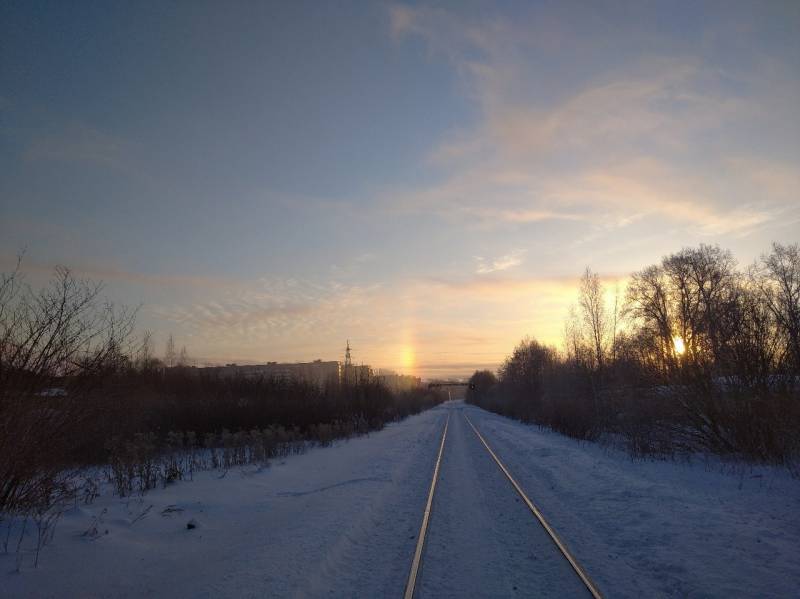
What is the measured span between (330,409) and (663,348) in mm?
20428

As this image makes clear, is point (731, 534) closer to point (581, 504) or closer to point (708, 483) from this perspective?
point (581, 504)

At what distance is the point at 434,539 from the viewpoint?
7602 millimetres

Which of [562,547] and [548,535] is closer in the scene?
[562,547]

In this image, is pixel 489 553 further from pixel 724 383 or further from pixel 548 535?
pixel 724 383

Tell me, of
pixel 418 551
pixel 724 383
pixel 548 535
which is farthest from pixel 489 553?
pixel 724 383

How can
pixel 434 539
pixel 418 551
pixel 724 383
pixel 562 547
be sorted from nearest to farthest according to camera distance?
pixel 418 551 → pixel 562 547 → pixel 434 539 → pixel 724 383

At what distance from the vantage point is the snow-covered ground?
5734 millimetres

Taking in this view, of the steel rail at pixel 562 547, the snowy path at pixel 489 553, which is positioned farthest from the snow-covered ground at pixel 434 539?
the steel rail at pixel 562 547

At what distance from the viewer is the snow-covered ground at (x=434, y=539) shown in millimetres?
5734

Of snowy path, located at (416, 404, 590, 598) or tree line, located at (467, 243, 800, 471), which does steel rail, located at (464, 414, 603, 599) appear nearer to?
snowy path, located at (416, 404, 590, 598)

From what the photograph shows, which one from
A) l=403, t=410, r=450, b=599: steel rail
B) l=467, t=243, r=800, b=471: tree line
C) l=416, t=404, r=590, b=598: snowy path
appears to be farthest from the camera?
l=467, t=243, r=800, b=471: tree line

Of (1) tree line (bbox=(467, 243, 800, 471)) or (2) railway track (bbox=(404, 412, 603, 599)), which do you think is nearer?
(2) railway track (bbox=(404, 412, 603, 599))

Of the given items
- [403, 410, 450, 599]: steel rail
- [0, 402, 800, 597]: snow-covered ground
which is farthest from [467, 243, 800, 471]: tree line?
[403, 410, 450, 599]: steel rail

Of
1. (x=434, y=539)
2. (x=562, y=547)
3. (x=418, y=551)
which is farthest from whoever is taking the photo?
(x=434, y=539)
